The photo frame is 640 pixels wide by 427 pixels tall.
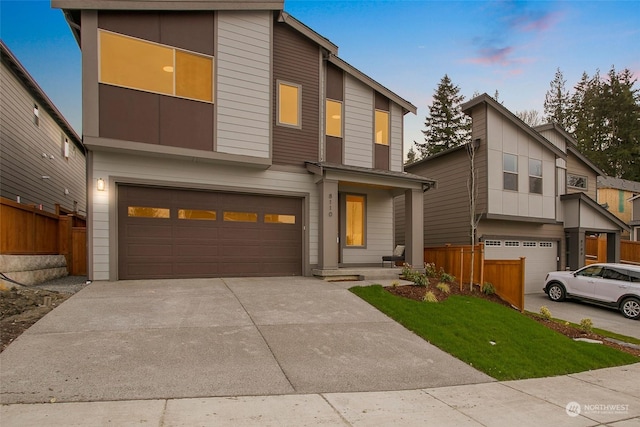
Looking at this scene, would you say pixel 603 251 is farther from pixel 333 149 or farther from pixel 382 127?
pixel 333 149

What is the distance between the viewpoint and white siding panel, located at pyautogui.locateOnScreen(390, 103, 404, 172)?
13.4m

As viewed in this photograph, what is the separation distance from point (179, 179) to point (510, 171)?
41.3 ft

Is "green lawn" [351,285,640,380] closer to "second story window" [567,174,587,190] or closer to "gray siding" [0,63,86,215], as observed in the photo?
"gray siding" [0,63,86,215]

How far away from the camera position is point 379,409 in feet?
13.5

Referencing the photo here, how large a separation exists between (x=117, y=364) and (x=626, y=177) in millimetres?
43230

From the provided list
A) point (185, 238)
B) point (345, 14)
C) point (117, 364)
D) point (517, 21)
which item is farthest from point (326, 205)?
point (517, 21)

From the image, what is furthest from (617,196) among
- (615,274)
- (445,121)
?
(615,274)

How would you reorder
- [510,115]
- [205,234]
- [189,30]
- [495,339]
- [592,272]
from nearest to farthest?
[495,339] → [189,30] → [205,234] → [592,272] → [510,115]

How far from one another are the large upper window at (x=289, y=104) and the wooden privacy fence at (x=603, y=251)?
52.7 ft

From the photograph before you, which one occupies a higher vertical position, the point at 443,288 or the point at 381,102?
the point at 381,102

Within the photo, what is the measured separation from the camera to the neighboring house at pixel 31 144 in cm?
1235

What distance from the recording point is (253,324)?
661cm

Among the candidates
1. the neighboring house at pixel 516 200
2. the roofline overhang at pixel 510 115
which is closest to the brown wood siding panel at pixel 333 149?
the neighboring house at pixel 516 200

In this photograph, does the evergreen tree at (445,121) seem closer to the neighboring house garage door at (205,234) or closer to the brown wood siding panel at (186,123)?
the neighboring house garage door at (205,234)
